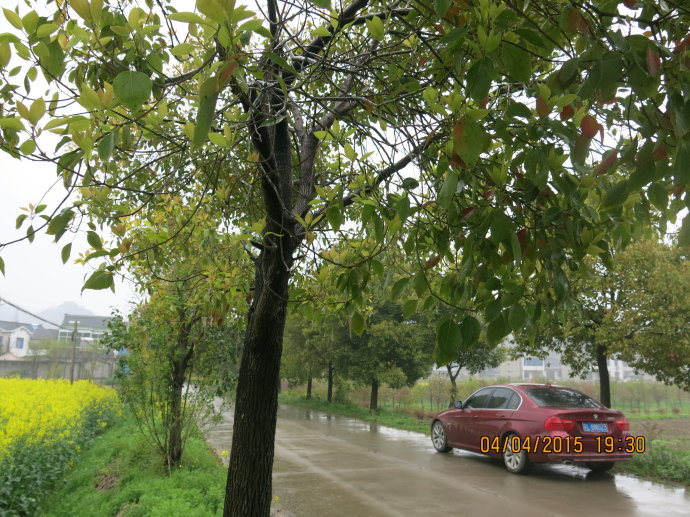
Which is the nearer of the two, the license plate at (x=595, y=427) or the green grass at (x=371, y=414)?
the license plate at (x=595, y=427)

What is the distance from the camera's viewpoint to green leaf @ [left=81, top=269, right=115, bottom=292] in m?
2.06

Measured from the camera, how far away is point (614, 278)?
9852 mm

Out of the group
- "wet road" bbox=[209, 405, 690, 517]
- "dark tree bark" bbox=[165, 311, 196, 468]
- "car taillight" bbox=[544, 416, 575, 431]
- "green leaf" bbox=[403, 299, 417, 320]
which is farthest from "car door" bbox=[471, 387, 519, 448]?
"green leaf" bbox=[403, 299, 417, 320]

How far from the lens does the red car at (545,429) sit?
25.5 ft

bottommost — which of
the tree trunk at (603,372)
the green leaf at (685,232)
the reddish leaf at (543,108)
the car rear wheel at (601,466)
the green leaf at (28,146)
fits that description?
the car rear wheel at (601,466)

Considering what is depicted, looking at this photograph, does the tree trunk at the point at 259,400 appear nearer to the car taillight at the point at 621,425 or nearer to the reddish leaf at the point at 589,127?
the reddish leaf at the point at 589,127

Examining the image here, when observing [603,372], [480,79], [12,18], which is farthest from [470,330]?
[603,372]

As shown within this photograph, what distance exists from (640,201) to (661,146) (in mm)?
659

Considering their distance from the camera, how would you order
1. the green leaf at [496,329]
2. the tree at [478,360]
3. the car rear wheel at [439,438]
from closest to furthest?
the green leaf at [496,329]
the car rear wheel at [439,438]
the tree at [478,360]

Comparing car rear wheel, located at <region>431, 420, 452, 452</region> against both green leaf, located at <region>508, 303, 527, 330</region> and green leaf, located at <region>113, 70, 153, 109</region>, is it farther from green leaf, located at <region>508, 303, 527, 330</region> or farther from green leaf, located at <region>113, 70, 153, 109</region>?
green leaf, located at <region>113, 70, 153, 109</region>

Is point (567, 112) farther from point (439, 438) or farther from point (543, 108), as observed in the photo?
point (439, 438)

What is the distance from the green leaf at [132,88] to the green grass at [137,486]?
4659mm

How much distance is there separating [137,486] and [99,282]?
495cm

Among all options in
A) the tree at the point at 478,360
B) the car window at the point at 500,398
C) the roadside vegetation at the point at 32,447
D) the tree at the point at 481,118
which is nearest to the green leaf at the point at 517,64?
the tree at the point at 481,118
